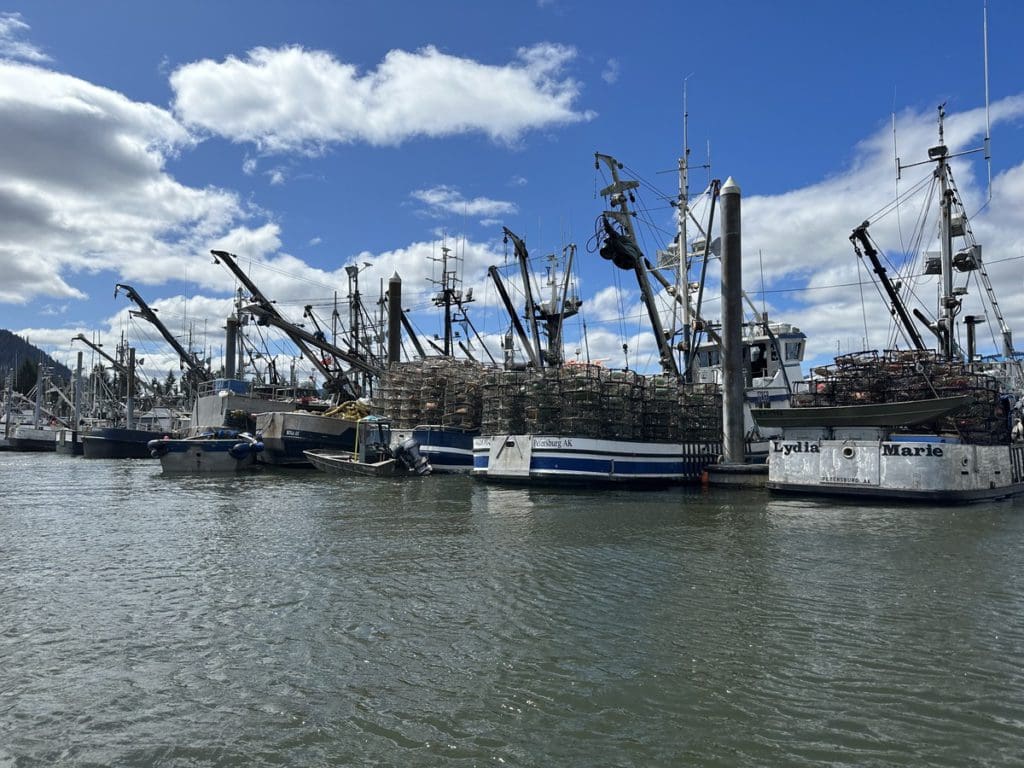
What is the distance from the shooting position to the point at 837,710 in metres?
6.39

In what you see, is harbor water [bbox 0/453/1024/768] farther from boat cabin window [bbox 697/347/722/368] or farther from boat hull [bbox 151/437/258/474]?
boat hull [bbox 151/437/258/474]

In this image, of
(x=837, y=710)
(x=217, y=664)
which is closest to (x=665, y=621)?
(x=837, y=710)

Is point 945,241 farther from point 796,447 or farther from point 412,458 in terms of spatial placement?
point 412,458

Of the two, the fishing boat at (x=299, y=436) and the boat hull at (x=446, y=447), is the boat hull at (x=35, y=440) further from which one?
the boat hull at (x=446, y=447)

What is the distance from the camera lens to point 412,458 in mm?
36156

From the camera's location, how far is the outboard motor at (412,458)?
35875 millimetres

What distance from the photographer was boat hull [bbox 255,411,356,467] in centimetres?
4319

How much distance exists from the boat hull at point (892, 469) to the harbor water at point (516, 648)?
4.54 m

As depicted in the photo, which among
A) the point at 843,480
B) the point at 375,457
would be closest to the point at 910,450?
the point at 843,480

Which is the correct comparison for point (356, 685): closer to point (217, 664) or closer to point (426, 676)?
point (426, 676)

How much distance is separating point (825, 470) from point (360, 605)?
18.5 m

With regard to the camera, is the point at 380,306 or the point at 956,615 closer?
the point at 956,615

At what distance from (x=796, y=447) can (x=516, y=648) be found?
18.5m

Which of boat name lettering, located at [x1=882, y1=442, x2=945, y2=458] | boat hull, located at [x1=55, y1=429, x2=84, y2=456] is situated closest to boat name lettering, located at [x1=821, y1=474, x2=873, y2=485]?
boat name lettering, located at [x1=882, y1=442, x2=945, y2=458]
